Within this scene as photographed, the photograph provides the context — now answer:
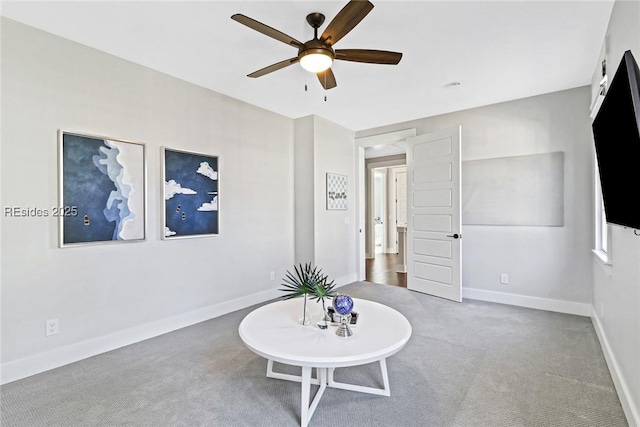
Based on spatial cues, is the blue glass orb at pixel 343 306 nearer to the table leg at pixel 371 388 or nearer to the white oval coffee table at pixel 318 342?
the white oval coffee table at pixel 318 342

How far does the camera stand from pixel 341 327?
6.32 feet

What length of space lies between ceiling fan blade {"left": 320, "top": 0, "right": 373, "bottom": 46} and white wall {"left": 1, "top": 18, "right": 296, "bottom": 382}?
1.93 metres

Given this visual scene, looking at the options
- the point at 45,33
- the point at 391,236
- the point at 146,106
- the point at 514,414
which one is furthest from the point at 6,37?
the point at 391,236

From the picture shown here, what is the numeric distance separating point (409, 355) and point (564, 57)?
294cm

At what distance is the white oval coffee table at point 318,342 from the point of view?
64.3 inches

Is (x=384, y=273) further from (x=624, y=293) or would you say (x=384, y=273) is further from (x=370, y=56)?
(x=370, y=56)

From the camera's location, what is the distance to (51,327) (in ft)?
7.89

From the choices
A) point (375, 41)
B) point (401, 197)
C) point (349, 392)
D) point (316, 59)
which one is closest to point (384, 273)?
point (401, 197)

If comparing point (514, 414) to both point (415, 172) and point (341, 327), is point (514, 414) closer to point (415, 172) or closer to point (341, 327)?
point (341, 327)

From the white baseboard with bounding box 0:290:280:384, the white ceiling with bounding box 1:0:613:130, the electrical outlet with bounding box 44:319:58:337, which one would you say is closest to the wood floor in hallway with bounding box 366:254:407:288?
the white baseboard with bounding box 0:290:280:384

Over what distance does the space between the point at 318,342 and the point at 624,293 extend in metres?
1.90

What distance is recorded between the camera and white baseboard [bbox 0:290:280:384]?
2248 mm

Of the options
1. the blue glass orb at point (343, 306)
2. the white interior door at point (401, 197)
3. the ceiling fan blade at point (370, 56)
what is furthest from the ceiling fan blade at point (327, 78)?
the white interior door at point (401, 197)

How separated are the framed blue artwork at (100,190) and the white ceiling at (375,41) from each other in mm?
826
